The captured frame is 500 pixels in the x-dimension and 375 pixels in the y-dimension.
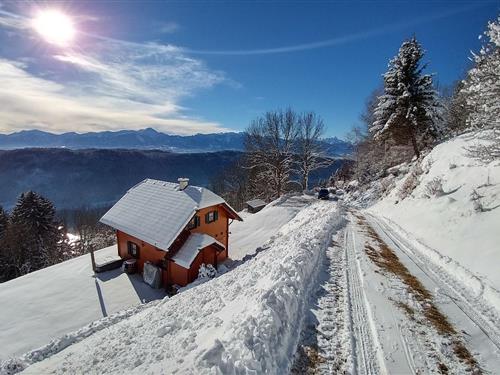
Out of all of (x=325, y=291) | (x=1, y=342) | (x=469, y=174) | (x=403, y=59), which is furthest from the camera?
(x=403, y=59)

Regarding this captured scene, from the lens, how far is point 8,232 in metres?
40.8

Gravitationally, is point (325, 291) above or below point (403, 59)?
below

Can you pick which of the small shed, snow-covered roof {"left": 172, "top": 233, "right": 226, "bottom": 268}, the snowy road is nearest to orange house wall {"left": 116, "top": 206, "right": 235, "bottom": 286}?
snow-covered roof {"left": 172, "top": 233, "right": 226, "bottom": 268}

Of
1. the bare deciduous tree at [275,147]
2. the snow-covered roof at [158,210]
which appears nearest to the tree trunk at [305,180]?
the bare deciduous tree at [275,147]

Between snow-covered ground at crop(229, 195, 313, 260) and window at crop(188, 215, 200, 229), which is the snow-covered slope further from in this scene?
window at crop(188, 215, 200, 229)

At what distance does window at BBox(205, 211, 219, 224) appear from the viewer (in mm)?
24703

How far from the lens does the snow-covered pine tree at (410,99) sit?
27906mm

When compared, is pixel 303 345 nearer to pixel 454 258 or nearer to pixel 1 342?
pixel 454 258

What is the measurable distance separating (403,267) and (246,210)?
106 feet

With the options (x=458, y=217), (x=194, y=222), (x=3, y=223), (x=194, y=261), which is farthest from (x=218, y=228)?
Result: (x=3, y=223)

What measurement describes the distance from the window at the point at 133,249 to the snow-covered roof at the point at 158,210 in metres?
1.48

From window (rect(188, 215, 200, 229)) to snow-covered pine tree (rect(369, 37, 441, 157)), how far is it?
69.5ft

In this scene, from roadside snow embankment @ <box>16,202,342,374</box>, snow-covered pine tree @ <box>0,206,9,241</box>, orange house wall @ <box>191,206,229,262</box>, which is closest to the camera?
roadside snow embankment @ <box>16,202,342,374</box>

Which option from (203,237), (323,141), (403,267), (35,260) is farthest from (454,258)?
(35,260)
